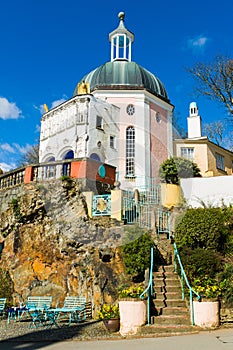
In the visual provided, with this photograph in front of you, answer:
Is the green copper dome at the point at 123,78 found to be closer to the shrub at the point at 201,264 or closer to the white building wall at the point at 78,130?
the white building wall at the point at 78,130

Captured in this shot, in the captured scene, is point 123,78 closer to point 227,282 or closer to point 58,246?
point 58,246

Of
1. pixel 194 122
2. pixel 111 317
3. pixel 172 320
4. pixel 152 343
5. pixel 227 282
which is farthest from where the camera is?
pixel 194 122

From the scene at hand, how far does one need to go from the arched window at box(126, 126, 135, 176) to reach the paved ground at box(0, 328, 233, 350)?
14.5m

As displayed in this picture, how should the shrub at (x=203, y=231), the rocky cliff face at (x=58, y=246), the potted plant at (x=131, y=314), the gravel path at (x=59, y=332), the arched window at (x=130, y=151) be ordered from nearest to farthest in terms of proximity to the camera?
the potted plant at (x=131, y=314)
the gravel path at (x=59, y=332)
the rocky cliff face at (x=58, y=246)
the shrub at (x=203, y=231)
the arched window at (x=130, y=151)

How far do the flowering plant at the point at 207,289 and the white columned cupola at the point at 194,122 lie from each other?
813 inches

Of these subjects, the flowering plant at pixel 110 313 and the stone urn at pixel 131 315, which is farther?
the flowering plant at pixel 110 313

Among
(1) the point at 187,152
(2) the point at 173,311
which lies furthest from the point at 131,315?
(1) the point at 187,152

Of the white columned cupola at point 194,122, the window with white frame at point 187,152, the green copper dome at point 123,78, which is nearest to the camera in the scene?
the green copper dome at point 123,78

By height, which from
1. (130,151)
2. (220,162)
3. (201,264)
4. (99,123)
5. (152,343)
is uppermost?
(99,123)

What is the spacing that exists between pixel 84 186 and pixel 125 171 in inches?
319

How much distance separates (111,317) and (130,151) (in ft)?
49.6

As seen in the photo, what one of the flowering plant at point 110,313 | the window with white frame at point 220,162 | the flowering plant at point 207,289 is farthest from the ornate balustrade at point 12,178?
the window with white frame at point 220,162

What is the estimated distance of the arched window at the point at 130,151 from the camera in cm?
2220

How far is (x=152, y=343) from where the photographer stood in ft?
23.4
